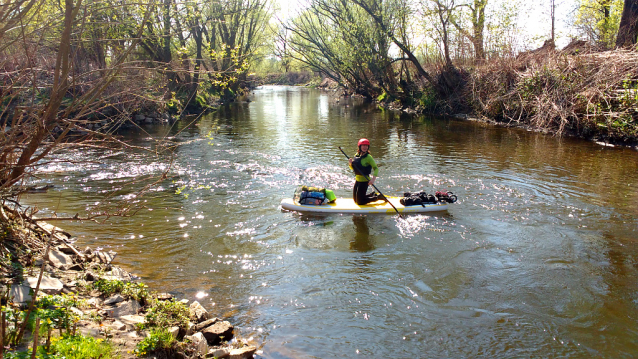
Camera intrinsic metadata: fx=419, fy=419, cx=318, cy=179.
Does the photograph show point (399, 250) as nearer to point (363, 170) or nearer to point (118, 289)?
point (363, 170)

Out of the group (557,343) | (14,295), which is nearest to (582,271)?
(557,343)

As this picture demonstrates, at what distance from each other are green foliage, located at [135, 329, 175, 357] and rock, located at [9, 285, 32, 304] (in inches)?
47.0

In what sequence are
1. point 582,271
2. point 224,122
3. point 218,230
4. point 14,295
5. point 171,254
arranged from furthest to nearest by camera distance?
point 224,122 → point 218,230 → point 171,254 → point 582,271 → point 14,295

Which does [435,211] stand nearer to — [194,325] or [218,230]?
[218,230]

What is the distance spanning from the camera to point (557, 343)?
4.49 meters

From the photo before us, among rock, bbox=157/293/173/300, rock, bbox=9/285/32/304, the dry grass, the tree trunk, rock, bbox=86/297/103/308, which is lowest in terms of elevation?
rock, bbox=157/293/173/300

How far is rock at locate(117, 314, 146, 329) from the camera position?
13.0 ft

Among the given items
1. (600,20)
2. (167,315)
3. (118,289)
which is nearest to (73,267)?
(118,289)

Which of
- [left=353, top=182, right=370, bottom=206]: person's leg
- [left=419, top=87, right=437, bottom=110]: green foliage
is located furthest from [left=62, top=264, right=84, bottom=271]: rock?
[left=419, top=87, right=437, bottom=110]: green foliage

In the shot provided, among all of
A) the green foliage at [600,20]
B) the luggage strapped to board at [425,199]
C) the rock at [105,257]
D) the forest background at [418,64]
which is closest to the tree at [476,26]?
the forest background at [418,64]

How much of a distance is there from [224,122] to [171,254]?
15.3m

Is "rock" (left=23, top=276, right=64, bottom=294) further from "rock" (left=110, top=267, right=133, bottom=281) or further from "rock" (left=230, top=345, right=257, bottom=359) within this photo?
"rock" (left=230, top=345, right=257, bottom=359)

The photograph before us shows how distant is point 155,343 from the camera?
139 inches

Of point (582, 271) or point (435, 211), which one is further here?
point (435, 211)
